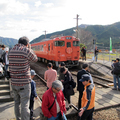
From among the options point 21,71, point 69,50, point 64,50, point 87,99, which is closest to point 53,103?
point 87,99

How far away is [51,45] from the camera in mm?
14234

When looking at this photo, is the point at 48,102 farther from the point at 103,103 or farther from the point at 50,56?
the point at 50,56

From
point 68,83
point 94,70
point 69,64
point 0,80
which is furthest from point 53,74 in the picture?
point 69,64

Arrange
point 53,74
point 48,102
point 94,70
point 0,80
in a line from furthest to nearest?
point 94,70 < point 0,80 < point 53,74 < point 48,102

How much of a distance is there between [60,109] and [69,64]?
38.0ft

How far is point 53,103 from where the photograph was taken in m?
2.56

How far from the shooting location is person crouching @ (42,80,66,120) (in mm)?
2512

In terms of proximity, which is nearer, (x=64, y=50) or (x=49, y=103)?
(x=49, y=103)

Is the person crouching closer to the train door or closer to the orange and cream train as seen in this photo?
the orange and cream train

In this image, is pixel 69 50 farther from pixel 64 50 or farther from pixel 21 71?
pixel 21 71

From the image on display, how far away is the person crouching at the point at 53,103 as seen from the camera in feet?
8.24

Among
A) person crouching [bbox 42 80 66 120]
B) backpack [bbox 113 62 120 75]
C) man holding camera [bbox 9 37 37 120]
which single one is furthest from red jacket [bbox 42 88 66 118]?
backpack [bbox 113 62 120 75]

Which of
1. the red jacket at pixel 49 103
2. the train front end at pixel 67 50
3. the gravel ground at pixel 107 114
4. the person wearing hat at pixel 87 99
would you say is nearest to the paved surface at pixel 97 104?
the gravel ground at pixel 107 114

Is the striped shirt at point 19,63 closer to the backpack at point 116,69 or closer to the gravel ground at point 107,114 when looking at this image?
the gravel ground at point 107,114
